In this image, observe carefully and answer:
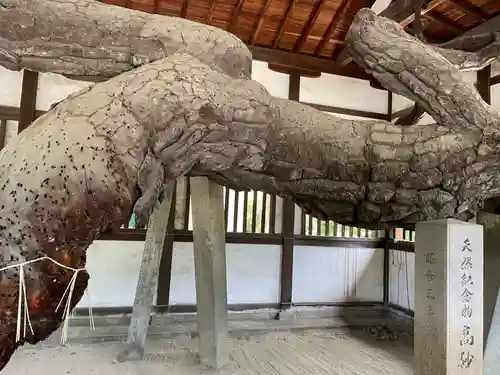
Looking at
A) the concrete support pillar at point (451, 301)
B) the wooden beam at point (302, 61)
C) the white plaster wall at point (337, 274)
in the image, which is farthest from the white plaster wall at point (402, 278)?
the concrete support pillar at point (451, 301)

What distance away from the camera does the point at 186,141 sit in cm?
120

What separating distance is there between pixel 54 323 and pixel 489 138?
5.52 ft

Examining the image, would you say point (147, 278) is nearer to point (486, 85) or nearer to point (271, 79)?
point (271, 79)

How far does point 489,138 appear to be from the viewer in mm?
1686

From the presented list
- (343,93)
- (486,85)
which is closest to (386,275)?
(343,93)

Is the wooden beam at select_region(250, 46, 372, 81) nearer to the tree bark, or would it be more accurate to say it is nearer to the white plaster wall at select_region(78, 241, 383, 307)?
the white plaster wall at select_region(78, 241, 383, 307)

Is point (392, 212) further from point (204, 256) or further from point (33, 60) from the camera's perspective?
point (204, 256)

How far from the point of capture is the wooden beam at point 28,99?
15.5ft

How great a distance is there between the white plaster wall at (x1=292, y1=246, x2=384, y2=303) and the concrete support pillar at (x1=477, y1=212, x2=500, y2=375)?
3305 millimetres

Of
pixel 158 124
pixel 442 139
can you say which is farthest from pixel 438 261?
pixel 158 124

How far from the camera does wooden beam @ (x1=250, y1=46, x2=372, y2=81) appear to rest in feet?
18.2

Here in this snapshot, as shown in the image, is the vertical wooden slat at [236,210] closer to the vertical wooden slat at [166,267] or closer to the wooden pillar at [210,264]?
the vertical wooden slat at [166,267]

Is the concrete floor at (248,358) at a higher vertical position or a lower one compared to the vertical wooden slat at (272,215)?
lower

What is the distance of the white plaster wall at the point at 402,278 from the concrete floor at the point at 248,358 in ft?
3.39
